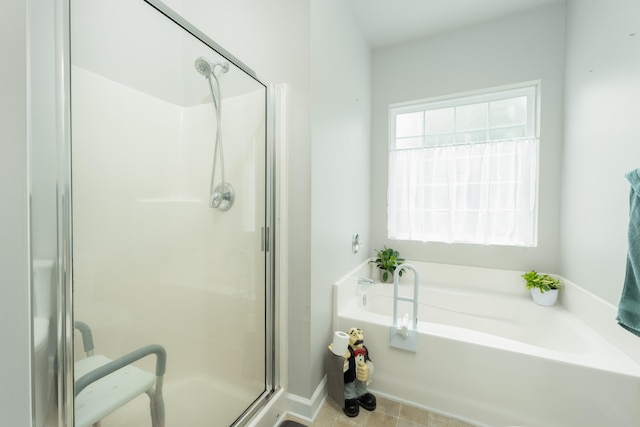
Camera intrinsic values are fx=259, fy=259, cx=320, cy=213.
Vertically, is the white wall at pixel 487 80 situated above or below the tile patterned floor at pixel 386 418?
above

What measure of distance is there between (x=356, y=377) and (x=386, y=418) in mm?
257

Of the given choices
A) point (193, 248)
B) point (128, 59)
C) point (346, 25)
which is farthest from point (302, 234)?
point (346, 25)

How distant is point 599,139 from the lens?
1561mm

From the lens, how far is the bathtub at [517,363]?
4.11 ft

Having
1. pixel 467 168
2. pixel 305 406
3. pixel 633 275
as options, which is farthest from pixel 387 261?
pixel 633 275

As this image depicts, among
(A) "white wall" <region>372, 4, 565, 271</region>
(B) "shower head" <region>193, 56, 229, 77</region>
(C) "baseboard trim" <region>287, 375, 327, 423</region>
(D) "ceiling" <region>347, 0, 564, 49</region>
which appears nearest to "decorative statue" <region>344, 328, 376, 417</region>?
(C) "baseboard trim" <region>287, 375, 327, 423</region>

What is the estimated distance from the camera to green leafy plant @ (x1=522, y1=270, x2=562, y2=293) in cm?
194

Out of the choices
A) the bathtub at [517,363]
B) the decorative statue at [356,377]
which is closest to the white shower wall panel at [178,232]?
the decorative statue at [356,377]

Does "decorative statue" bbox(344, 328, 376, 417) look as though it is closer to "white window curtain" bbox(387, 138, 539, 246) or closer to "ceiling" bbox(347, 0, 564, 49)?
"white window curtain" bbox(387, 138, 539, 246)

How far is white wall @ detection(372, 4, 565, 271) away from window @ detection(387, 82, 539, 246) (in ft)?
0.25

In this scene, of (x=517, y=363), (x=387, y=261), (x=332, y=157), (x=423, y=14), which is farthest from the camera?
(x=387, y=261)

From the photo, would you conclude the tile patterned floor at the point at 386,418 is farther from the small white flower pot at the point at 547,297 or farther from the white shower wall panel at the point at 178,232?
the small white flower pot at the point at 547,297

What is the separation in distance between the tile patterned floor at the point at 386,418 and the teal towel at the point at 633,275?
94cm

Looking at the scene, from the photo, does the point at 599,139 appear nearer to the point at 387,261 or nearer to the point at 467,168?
the point at 467,168
